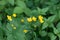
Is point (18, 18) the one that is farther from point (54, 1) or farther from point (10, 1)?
point (54, 1)

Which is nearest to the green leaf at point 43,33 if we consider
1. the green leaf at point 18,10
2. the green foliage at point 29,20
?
A: the green foliage at point 29,20

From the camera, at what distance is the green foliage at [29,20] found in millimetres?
2307

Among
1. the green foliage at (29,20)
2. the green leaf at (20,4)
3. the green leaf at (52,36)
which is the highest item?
the green leaf at (20,4)

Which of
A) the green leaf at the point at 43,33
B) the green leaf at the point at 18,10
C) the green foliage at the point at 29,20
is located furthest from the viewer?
the green leaf at the point at 18,10

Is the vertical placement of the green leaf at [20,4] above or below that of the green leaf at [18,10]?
above

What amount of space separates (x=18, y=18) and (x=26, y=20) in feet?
0.47

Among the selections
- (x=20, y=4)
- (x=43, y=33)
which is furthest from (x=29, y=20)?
(x=20, y=4)

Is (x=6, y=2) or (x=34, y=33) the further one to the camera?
(x=6, y=2)

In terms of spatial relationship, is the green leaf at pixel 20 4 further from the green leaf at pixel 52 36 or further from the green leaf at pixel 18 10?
the green leaf at pixel 52 36

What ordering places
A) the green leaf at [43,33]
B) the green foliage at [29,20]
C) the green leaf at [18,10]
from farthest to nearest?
the green leaf at [18,10] → the green leaf at [43,33] → the green foliage at [29,20]

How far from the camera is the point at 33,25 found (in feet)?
7.98

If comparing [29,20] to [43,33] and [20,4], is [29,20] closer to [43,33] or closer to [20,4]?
[43,33]

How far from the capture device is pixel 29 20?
243 cm

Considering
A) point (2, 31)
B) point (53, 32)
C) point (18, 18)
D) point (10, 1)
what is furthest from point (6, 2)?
point (53, 32)
